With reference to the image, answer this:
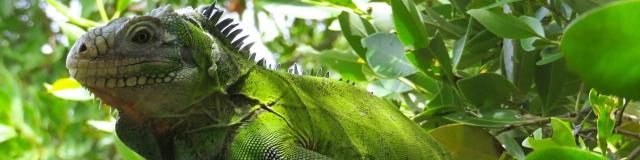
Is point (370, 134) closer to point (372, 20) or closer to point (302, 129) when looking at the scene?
point (302, 129)

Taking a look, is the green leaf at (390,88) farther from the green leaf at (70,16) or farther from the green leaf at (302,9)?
the green leaf at (70,16)

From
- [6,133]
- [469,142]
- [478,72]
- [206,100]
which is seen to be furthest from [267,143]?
[6,133]

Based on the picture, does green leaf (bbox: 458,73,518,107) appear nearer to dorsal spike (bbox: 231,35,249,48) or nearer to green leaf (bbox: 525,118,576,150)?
green leaf (bbox: 525,118,576,150)

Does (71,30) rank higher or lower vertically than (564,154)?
lower

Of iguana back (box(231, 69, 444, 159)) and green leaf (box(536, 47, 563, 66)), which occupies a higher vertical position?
green leaf (box(536, 47, 563, 66))

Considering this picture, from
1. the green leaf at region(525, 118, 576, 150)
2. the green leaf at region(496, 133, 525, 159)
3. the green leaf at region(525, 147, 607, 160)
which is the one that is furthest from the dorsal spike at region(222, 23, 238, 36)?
the green leaf at region(525, 147, 607, 160)

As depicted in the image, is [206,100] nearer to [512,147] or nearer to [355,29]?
[355,29]
